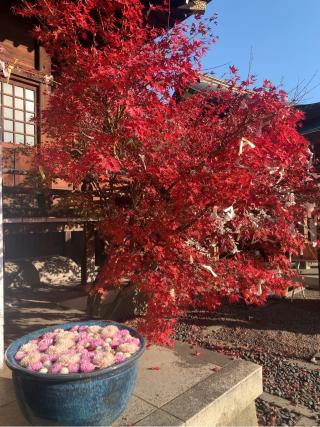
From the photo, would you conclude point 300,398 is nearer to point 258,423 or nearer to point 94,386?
point 258,423

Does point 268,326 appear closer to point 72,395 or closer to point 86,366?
point 86,366

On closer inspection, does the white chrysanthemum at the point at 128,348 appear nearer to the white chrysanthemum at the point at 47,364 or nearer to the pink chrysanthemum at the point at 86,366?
the pink chrysanthemum at the point at 86,366

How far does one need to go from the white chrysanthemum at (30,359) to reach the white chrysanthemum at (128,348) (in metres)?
0.71

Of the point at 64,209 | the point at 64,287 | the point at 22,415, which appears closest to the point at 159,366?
the point at 22,415

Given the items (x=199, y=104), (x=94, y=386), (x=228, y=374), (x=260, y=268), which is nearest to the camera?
(x=94, y=386)

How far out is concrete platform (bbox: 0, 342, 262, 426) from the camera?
130 inches

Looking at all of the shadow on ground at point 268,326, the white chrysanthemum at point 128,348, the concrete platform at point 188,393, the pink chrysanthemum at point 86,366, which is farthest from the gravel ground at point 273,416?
the pink chrysanthemum at point 86,366

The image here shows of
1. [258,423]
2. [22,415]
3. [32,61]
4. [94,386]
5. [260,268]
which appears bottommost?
[258,423]

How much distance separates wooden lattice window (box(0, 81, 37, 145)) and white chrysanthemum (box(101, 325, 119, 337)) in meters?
6.29

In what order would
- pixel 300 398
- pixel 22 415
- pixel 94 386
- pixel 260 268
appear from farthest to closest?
pixel 260 268, pixel 300 398, pixel 22 415, pixel 94 386

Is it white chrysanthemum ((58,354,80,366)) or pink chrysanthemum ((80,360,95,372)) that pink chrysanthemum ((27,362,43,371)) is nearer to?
white chrysanthemum ((58,354,80,366))

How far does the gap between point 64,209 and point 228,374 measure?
19.0 feet

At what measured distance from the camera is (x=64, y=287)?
980 centimetres

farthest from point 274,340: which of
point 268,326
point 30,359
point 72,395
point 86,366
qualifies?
point 30,359
